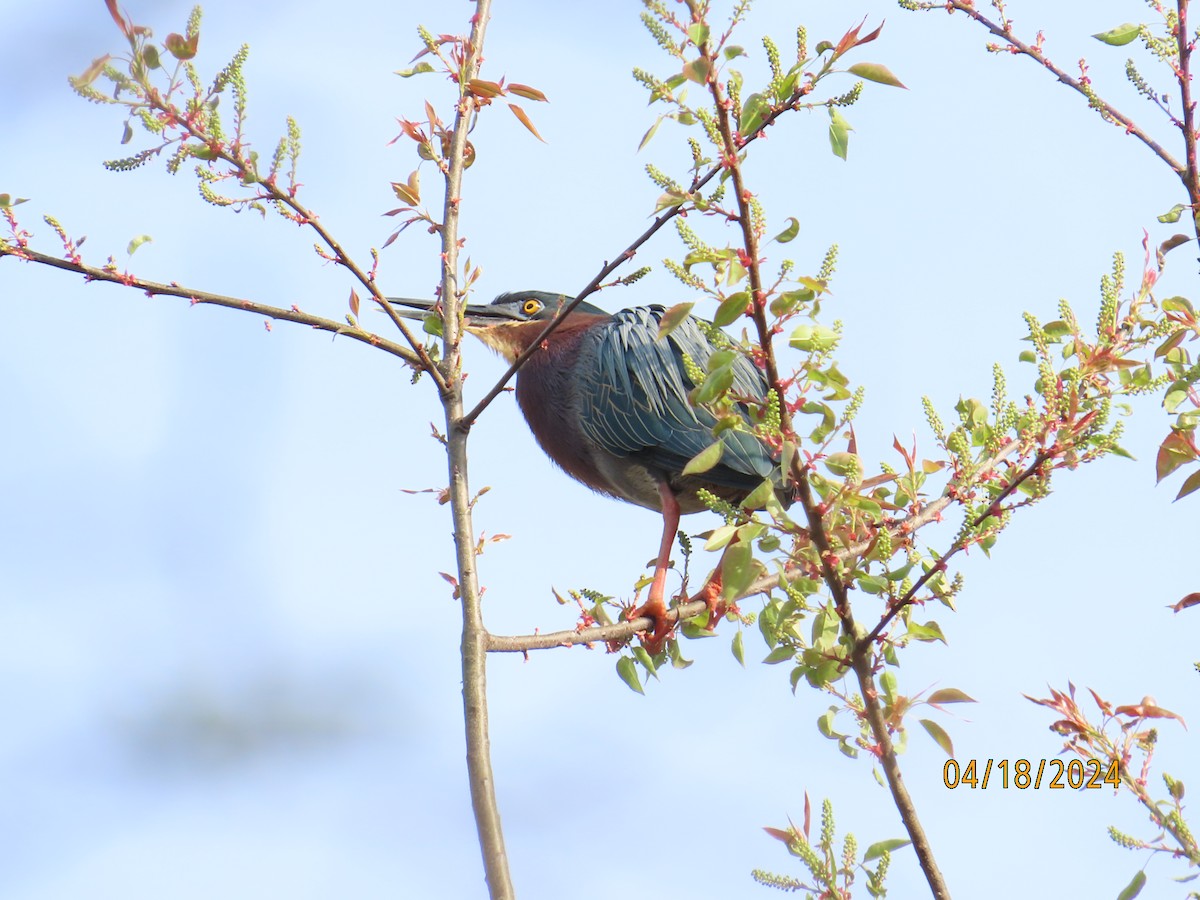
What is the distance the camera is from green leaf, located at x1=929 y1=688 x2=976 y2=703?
274 cm

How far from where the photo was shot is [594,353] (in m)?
5.48

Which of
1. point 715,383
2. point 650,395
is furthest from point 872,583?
point 650,395

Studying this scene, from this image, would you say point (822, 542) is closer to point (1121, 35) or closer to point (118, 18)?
point (1121, 35)

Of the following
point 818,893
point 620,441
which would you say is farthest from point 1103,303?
point 620,441

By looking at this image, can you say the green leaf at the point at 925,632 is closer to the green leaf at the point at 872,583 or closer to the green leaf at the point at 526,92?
the green leaf at the point at 872,583

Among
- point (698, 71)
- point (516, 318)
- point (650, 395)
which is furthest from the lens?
point (516, 318)

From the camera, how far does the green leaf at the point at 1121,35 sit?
2.56 metres

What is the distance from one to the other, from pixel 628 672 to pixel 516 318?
9.10 feet

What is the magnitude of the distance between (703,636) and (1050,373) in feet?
4.65

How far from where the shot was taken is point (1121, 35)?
8.41ft

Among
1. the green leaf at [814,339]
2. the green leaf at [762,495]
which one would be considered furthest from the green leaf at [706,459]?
the green leaf at [814,339]

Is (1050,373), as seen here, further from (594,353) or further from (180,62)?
(594,353)

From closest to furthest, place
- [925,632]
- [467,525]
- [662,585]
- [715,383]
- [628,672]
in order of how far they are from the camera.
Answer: [715,383], [467,525], [925,632], [628,672], [662,585]

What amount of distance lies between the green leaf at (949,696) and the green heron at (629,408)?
1.88m
